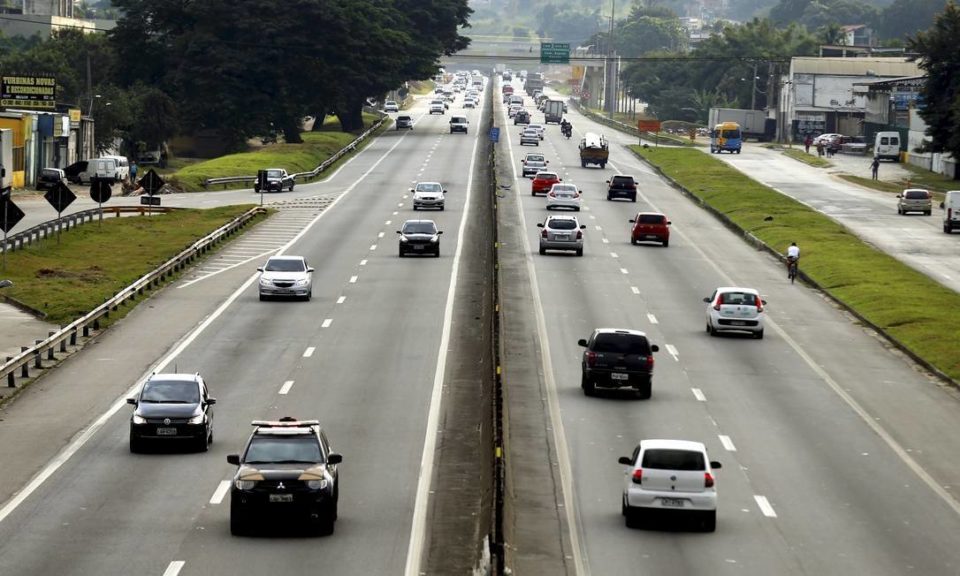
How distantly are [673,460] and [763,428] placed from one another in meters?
12.2

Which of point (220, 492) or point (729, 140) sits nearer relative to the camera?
point (220, 492)

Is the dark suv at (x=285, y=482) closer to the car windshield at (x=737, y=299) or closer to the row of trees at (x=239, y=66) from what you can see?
the car windshield at (x=737, y=299)

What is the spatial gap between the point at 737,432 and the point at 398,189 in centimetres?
7339

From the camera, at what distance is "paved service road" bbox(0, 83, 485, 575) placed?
2775 cm

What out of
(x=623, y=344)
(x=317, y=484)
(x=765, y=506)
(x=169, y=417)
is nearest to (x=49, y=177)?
(x=623, y=344)

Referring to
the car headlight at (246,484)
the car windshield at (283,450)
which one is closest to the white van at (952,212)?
the car windshield at (283,450)

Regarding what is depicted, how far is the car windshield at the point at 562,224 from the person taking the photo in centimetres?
7800

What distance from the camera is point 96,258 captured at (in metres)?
74.9

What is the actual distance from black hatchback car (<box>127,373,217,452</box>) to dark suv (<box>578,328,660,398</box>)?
1137 centimetres

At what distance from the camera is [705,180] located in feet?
406

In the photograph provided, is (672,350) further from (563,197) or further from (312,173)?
(312,173)

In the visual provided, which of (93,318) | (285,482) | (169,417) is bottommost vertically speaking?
(93,318)

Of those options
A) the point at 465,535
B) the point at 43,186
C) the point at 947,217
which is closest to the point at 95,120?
the point at 43,186

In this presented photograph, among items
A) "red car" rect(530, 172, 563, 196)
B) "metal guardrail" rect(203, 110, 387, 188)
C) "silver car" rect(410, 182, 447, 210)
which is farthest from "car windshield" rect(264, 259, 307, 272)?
"metal guardrail" rect(203, 110, 387, 188)
